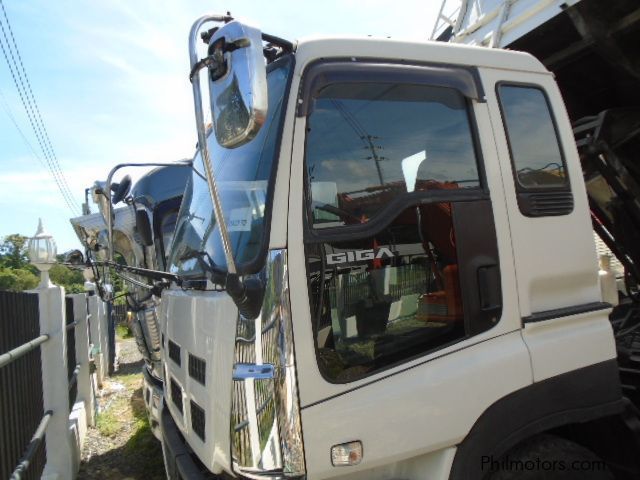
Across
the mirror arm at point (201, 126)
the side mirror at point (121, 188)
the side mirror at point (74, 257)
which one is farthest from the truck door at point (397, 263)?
the side mirror at point (121, 188)

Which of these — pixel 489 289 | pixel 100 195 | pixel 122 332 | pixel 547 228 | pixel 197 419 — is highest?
pixel 100 195

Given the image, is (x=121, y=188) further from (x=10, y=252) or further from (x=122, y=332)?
(x=10, y=252)

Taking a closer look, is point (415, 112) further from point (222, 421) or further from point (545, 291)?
point (222, 421)

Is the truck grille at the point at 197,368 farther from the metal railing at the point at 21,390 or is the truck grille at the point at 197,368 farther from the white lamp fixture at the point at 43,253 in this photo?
the white lamp fixture at the point at 43,253

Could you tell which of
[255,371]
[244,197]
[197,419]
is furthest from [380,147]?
[197,419]

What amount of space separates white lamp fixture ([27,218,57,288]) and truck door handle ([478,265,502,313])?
3149 mm

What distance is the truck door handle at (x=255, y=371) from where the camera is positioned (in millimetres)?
1688

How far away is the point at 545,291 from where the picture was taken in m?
2.19

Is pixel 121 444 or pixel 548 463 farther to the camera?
pixel 121 444

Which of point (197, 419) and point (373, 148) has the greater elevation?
point (373, 148)

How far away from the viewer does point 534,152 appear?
7.55 ft

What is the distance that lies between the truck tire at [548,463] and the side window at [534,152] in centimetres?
101

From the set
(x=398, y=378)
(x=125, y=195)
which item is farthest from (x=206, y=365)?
(x=125, y=195)

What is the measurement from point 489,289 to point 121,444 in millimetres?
4651
